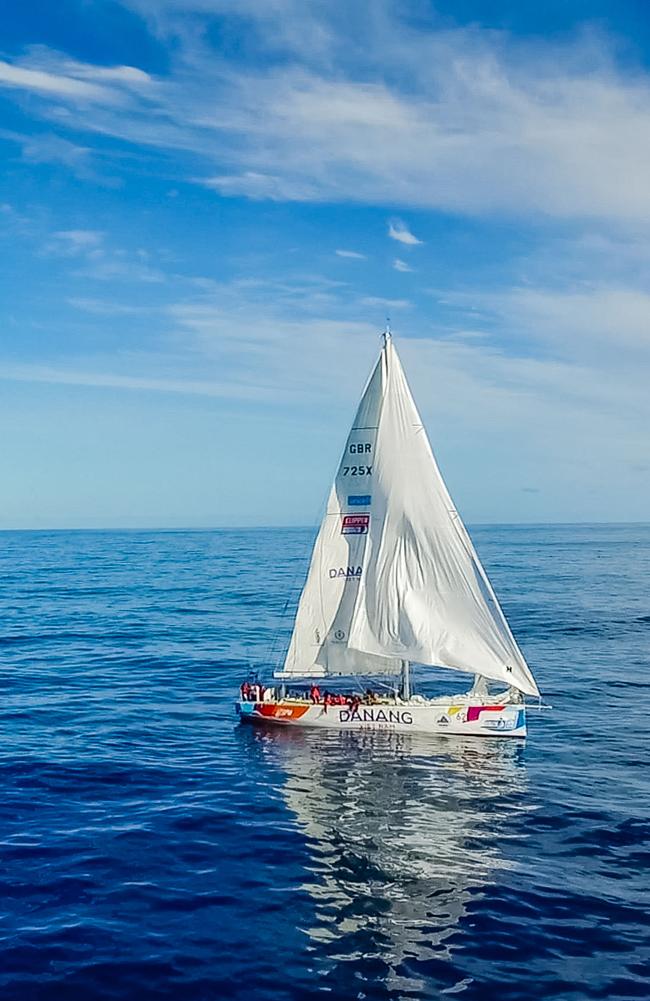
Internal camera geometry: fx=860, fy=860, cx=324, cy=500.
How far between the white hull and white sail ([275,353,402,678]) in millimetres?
2631

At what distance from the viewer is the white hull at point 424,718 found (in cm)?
4647

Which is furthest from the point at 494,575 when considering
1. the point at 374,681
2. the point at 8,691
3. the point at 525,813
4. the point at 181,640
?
the point at 525,813

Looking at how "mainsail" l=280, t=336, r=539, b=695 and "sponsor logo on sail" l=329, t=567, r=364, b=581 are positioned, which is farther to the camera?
"sponsor logo on sail" l=329, t=567, r=364, b=581

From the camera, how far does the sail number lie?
48700mm

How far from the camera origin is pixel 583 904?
27969 mm

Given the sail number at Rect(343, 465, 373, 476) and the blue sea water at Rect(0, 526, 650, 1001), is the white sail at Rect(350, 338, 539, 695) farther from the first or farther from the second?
the blue sea water at Rect(0, 526, 650, 1001)

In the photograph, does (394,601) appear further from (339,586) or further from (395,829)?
(395,829)

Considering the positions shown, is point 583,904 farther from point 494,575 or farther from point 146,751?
point 494,575

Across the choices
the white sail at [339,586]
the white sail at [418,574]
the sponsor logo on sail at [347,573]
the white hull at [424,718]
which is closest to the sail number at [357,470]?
the white sail at [339,586]

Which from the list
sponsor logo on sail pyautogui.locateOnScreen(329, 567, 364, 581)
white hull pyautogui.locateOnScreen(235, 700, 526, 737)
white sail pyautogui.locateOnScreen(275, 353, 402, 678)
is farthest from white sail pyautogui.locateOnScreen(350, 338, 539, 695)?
white hull pyautogui.locateOnScreen(235, 700, 526, 737)

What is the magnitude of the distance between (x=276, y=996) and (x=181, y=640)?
57.0 m

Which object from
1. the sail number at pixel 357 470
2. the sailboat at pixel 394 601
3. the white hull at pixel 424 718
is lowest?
the white hull at pixel 424 718

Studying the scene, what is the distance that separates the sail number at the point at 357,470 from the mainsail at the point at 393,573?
57mm

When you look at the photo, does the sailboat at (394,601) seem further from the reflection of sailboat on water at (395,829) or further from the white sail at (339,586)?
the reflection of sailboat on water at (395,829)
